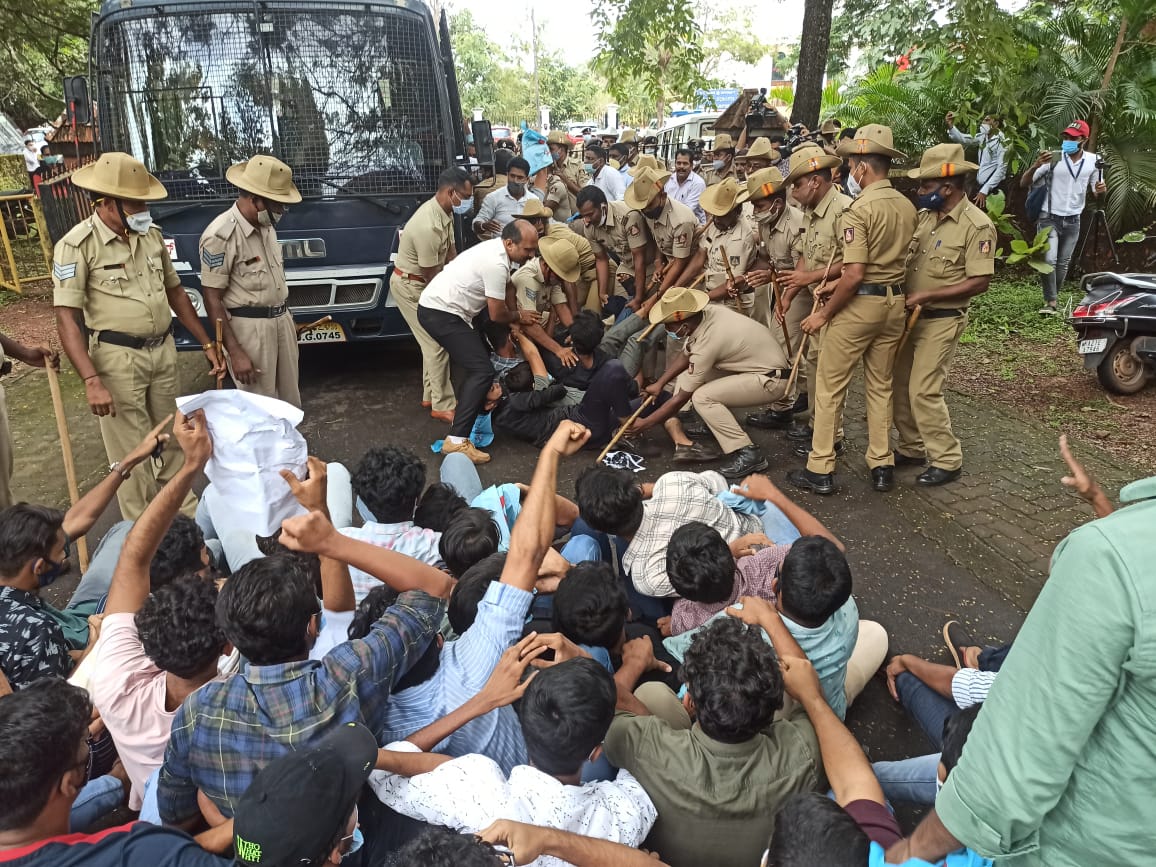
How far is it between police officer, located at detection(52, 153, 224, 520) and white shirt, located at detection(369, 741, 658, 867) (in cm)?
251

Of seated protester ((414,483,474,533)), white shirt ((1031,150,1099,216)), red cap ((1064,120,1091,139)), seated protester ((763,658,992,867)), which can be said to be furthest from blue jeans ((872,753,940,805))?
red cap ((1064,120,1091,139))

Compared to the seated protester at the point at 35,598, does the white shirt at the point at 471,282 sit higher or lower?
higher

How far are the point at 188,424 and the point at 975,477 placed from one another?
166 inches

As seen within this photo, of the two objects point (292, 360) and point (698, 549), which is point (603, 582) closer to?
point (698, 549)

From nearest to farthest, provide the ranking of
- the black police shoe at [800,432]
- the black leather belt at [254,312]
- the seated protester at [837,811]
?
the seated protester at [837,811]
the black leather belt at [254,312]
the black police shoe at [800,432]

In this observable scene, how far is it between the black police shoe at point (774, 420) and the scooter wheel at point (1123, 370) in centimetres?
236

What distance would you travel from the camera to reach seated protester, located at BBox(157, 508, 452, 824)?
1.59m

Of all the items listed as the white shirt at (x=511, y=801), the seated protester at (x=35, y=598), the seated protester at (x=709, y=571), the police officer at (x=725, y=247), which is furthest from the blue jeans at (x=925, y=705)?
the police officer at (x=725, y=247)

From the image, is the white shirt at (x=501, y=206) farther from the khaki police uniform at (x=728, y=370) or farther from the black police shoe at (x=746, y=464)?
the black police shoe at (x=746, y=464)

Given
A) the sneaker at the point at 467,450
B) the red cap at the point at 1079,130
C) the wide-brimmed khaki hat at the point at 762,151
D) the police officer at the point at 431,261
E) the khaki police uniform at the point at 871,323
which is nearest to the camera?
the khaki police uniform at the point at 871,323

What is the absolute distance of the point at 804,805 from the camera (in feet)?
4.80

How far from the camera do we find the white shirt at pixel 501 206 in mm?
7223

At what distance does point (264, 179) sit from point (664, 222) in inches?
125

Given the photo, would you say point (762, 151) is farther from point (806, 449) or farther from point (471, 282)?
point (471, 282)
